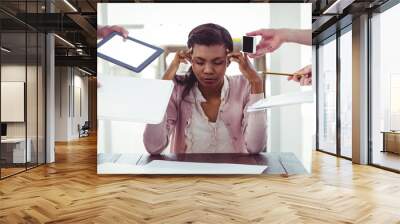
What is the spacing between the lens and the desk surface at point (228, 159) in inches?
255

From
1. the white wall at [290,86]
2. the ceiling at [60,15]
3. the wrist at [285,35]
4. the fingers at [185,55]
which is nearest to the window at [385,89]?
the ceiling at [60,15]

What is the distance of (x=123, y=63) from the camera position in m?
6.42

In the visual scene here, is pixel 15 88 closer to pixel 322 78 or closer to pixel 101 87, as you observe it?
pixel 101 87

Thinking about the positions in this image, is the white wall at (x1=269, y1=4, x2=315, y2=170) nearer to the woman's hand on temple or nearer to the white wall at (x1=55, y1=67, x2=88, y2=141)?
the woman's hand on temple

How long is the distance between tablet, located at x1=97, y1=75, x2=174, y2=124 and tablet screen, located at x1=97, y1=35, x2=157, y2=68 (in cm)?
30

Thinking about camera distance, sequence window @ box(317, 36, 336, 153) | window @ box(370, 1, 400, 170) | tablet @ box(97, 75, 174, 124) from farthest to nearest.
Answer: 1. window @ box(317, 36, 336, 153)
2. window @ box(370, 1, 400, 170)
3. tablet @ box(97, 75, 174, 124)

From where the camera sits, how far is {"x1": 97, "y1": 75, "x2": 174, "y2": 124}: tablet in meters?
6.38

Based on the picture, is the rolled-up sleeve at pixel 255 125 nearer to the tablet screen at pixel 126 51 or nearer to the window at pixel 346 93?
the tablet screen at pixel 126 51

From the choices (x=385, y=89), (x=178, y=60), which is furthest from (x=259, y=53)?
(x=385, y=89)

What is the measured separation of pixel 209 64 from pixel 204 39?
0.43 metres

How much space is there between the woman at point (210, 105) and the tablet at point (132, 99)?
149 millimetres

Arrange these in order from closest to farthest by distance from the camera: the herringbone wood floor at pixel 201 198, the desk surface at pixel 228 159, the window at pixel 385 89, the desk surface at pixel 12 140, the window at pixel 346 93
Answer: the herringbone wood floor at pixel 201 198 → the desk surface at pixel 228 159 → the desk surface at pixel 12 140 → the window at pixel 385 89 → the window at pixel 346 93

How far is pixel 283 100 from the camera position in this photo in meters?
6.52

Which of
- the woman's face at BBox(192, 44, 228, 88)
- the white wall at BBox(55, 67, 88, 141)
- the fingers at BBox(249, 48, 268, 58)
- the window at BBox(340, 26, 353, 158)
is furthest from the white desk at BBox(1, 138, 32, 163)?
the white wall at BBox(55, 67, 88, 141)
